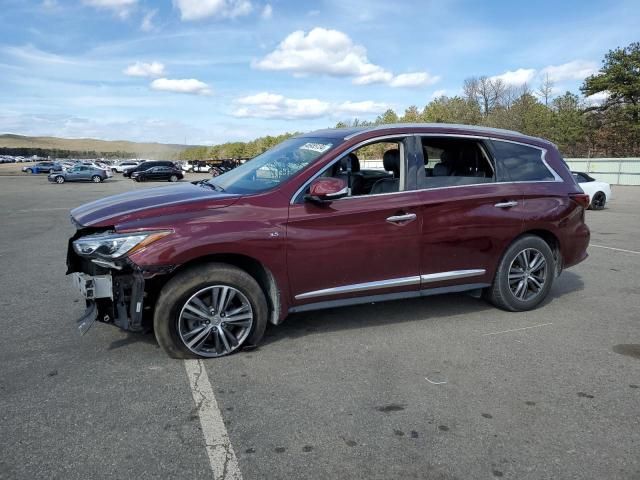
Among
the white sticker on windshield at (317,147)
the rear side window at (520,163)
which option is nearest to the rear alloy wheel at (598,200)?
the rear side window at (520,163)

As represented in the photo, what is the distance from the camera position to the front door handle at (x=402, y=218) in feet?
14.4

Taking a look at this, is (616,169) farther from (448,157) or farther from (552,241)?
(448,157)

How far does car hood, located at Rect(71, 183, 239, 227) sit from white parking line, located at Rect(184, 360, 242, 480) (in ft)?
3.95

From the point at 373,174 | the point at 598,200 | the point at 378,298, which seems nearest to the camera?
the point at 378,298

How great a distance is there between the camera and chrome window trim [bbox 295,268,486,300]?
4.23 m

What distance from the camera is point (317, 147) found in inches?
181

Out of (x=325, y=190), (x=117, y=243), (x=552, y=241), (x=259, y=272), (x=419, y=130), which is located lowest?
(x=259, y=272)

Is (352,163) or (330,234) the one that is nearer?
(330,234)

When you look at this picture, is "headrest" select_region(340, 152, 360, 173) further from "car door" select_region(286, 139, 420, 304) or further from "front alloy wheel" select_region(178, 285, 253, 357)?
"front alloy wheel" select_region(178, 285, 253, 357)

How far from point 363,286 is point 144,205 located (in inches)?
75.3

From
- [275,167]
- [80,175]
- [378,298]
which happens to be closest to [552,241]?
[378,298]

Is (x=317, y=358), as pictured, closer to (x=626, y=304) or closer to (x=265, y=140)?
(x=626, y=304)

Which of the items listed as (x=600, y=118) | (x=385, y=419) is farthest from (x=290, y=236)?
(x=600, y=118)

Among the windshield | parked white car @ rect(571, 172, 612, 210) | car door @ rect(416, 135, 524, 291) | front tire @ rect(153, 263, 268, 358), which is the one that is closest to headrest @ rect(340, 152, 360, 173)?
the windshield
